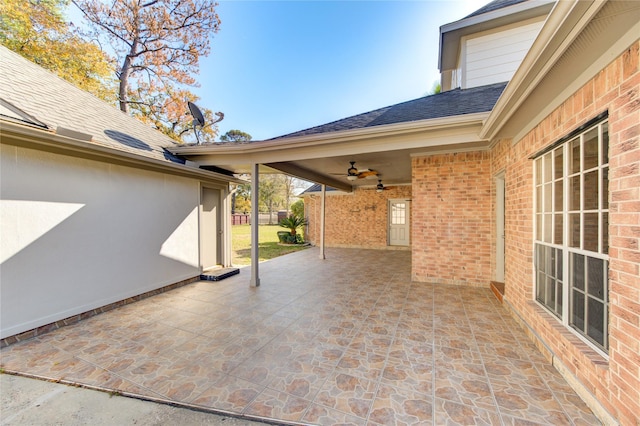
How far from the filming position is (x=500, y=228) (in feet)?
16.5

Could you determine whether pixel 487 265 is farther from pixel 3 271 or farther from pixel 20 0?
pixel 20 0

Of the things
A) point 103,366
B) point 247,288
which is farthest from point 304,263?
point 103,366

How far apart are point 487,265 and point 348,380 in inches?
175

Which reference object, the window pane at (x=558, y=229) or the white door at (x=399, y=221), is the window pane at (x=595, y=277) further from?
the white door at (x=399, y=221)

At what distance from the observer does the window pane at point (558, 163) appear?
2643mm

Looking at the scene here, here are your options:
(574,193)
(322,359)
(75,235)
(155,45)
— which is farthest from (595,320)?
(155,45)

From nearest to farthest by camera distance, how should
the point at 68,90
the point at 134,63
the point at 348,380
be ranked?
the point at 348,380, the point at 68,90, the point at 134,63

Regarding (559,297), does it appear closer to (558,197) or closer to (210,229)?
(558,197)

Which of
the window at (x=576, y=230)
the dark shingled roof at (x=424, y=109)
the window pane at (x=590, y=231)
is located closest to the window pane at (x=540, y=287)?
the window at (x=576, y=230)

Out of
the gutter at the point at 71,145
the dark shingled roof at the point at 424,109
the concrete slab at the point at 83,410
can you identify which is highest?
the dark shingled roof at the point at 424,109

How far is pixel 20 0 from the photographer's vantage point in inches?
373

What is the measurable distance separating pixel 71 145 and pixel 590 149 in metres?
6.11

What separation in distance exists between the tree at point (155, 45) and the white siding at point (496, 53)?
461 inches

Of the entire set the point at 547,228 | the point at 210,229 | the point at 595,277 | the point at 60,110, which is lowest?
the point at 595,277
